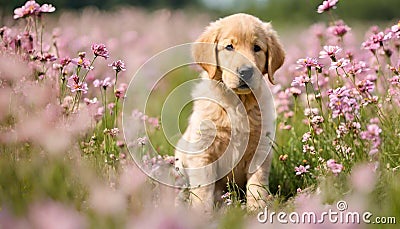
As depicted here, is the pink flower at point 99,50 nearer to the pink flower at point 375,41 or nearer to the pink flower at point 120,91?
the pink flower at point 120,91

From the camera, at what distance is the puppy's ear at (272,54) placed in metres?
3.69

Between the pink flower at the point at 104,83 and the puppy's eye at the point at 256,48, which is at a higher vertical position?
the puppy's eye at the point at 256,48

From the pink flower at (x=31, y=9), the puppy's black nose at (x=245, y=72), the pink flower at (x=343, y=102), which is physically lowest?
the pink flower at (x=343, y=102)

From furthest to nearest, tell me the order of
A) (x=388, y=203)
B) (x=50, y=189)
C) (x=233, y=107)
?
(x=233, y=107), (x=388, y=203), (x=50, y=189)

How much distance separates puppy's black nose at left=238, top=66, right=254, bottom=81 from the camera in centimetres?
338

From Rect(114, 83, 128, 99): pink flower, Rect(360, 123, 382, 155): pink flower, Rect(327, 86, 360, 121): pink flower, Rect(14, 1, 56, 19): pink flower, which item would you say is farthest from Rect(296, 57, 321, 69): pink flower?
Rect(14, 1, 56, 19): pink flower

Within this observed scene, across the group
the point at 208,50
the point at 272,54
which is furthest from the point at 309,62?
the point at 208,50

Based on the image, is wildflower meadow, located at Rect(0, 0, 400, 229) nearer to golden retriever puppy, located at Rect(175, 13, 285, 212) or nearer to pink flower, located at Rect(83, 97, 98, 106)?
pink flower, located at Rect(83, 97, 98, 106)

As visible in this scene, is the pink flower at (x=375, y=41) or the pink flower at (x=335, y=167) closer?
the pink flower at (x=335, y=167)

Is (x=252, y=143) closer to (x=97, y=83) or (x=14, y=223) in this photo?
(x=97, y=83)

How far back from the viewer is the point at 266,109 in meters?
3.69

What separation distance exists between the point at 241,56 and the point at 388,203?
137 cm

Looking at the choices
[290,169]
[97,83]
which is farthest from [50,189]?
[290,169]

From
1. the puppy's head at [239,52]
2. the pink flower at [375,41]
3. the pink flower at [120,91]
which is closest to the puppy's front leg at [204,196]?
the puppy's head at [239,52]
